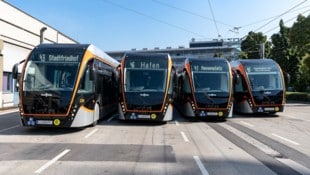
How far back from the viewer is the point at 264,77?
22.7 metres

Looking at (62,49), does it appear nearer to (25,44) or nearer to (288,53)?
(25,44)

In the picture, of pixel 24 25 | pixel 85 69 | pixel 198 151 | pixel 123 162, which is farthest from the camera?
pixel 24 25

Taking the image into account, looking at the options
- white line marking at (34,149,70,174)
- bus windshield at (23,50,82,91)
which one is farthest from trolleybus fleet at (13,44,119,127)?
white line marking at (34,149,70,174)

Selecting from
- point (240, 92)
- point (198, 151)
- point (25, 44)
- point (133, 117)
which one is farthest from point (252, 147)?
point (25, 44)

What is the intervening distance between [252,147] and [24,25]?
25991mm

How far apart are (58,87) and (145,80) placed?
4.30 metres

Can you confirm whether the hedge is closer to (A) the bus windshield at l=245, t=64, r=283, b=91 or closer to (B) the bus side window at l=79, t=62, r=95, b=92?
(A) the bus windshield at l=245, t=64, r=283, b=91

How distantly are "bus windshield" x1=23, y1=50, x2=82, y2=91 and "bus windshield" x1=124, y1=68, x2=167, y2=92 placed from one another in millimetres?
3015

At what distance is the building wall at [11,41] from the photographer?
28656 millimetres

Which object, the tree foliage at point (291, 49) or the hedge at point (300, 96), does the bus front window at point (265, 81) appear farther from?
the hedge at point (300, 96)

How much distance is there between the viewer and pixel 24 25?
33.1 m

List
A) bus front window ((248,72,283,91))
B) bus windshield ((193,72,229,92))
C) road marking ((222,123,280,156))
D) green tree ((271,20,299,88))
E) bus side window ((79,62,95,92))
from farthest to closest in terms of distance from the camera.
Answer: green tree ((271,20,299,88)), bus front window ((248,72,283,91)), bus windshield ((193,72,229,92)), bus side window ((79,62,95,92)), road marking ((222,123,280,156))

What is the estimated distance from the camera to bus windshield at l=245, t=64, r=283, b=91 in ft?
73.2

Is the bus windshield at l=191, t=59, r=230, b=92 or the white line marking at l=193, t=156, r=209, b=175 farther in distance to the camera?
the bus windshield at l=191, t=59, r=230, b=92
